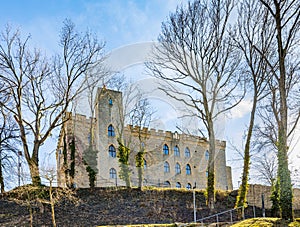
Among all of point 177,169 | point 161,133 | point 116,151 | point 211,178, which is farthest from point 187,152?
point 211,178

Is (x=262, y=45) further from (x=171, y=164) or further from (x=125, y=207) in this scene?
A: (x=171, y=164)

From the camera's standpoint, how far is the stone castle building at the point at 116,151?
2552cm

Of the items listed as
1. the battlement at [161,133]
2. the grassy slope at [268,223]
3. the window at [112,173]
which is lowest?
the grassy slope at [268,223]

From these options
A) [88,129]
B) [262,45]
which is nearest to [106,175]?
[88,129]

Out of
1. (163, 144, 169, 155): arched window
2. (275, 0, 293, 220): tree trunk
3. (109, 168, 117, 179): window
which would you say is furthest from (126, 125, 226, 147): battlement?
(275, 0, 293, 220): tree trunk

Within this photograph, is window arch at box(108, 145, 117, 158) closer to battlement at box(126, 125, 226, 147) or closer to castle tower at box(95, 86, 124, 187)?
castle tower at box(95, 86, 124, 187)

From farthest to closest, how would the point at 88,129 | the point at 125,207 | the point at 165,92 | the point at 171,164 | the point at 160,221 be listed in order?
the point at 171,164
the point at 88,129
the point at 165,92
the point at 125,207
the point at 160,221

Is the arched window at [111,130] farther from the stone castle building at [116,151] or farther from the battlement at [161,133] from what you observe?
the battlement at [161,133]

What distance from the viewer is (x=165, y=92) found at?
21.2 m

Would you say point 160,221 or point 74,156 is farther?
point 74,156

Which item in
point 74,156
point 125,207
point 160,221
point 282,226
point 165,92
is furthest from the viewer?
point 74,156

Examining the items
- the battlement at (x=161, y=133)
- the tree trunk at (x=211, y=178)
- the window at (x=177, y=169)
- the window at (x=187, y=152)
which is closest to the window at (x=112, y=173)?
the battlement at (x=161, y=133)

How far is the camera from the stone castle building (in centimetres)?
2552

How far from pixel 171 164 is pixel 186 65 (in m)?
15.4
